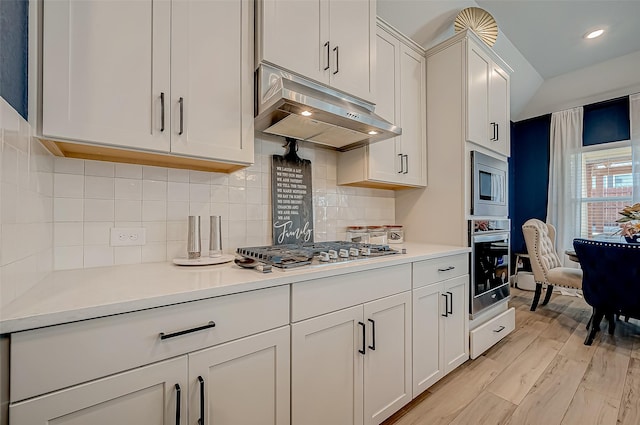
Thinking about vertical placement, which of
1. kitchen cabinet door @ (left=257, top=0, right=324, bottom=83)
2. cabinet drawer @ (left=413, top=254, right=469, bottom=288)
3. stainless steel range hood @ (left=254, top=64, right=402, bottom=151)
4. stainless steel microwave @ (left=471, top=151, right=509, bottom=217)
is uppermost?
kitchen cabinet door @ (left=257, top=0, right=324, bottom=83)

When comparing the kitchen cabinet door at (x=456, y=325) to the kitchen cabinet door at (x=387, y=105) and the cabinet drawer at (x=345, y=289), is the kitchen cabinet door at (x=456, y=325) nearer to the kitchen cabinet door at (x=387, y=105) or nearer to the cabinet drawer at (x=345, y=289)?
the cabinet drawer at (x=345, y=289)

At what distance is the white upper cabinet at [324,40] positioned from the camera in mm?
1387

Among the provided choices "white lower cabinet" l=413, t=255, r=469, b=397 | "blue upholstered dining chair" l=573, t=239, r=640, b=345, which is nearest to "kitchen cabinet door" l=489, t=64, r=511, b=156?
"blue upholstered dining chair" l=573, t=239, r=640, b=345

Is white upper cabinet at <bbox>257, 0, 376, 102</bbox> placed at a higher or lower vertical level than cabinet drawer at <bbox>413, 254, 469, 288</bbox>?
higher

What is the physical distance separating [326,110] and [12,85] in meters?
1.08

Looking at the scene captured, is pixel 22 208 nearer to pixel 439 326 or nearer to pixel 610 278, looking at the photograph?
pixel 439 326

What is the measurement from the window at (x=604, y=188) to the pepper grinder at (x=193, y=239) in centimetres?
484

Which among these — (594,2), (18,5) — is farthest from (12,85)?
(594,2)

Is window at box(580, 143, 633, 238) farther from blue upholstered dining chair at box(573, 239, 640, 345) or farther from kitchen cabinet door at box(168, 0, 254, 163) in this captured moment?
kitchen cabinet door at box(168, 0, 254, 163)

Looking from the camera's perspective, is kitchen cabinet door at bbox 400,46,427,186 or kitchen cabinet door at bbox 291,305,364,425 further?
kitchen cabinet door at bbox 400,46,427,186

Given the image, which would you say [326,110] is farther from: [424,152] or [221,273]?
[424,152]

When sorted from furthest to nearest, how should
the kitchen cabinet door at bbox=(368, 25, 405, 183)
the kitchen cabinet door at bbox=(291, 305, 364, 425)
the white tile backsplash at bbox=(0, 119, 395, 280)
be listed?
the kitchen cabinet door at bbox=(368, 25, 405, 183) → the kitchen cabinet door at bbox=(291, 305, 364, 425) → the white tile backsplash at bbox=(0, 119, 395, 280)

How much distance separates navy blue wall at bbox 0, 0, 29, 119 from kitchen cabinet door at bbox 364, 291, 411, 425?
1465mm

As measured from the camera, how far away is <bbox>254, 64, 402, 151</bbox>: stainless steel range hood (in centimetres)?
130
